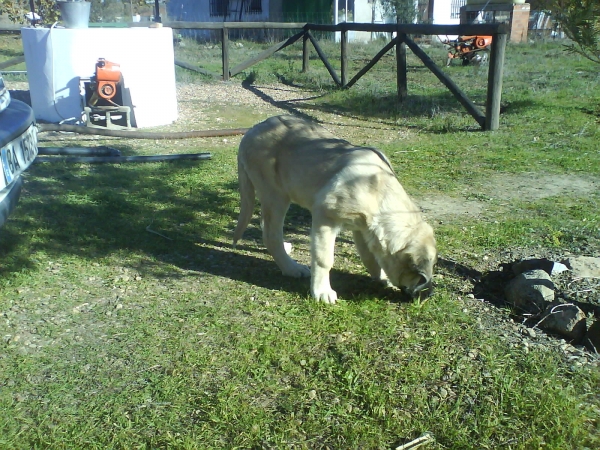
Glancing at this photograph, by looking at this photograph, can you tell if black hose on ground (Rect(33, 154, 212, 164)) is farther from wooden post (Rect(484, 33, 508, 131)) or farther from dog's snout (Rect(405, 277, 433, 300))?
wooden post (Rect(484, 33, 508, 131))

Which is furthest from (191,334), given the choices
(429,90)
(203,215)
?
(429,90)

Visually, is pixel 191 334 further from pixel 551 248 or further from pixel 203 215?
pixel 551 248

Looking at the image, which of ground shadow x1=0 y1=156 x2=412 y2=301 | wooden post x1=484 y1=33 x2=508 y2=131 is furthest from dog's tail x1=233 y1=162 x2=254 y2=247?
wooden post x1=484 y1=33 x2=508 y2=131

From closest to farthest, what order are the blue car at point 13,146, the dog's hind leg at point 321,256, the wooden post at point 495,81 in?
the blue car at point 13,146 → the dog's hind leg at point 321,256 → the wooden post at point 495,81

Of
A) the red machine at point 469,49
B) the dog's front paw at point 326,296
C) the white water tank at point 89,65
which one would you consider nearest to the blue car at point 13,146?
the dog's front paw at point 326,296

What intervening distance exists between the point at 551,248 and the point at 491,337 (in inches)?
70.8

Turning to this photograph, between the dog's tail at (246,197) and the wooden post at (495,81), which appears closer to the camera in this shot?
the dog's tail at (246,197)

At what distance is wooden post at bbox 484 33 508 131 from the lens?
9289mm

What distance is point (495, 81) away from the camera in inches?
377

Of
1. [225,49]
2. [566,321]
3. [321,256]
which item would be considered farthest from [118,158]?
[225,49]

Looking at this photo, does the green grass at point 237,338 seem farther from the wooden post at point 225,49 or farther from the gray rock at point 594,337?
the wooden post at point 225,49

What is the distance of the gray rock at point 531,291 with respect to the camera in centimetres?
410

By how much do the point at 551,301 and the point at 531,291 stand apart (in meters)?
0.14

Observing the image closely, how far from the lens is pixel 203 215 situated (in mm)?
6141
